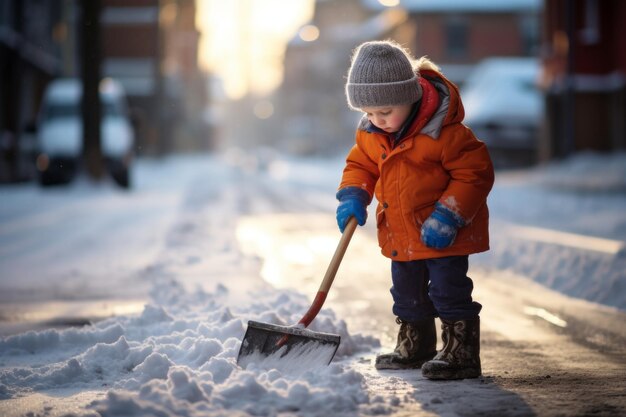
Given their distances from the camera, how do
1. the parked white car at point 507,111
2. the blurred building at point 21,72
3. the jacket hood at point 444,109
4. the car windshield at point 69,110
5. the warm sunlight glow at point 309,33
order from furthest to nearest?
the warm sunlight glow at point 309,33, the parked white car at point 507,111, the blurred building at point 21,72, the car windshield at point 69,110, the jacket hood at point 444,109

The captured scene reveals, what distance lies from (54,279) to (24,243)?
2.90 meters

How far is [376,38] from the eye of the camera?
54.4 m

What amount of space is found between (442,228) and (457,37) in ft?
137

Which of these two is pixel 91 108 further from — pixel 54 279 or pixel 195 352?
pixel 195 352

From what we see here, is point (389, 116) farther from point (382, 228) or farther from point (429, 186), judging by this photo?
point (382, 228)

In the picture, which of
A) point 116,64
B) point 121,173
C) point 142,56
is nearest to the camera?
point 121,173

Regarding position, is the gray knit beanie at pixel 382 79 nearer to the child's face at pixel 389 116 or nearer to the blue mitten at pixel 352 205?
the child's face at pixel 389 116

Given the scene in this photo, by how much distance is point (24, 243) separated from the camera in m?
9.98

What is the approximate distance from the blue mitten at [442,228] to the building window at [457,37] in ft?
135

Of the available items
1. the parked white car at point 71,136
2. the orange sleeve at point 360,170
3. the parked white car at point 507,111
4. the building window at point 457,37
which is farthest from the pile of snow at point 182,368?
the building window at point 457,37

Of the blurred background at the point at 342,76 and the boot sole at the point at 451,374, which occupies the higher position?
the blurred background at the point at 342,76

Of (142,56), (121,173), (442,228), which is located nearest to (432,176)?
(442,228)

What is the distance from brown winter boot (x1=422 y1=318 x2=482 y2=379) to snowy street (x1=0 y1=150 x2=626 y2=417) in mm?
64

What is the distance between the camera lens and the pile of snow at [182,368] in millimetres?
3242
